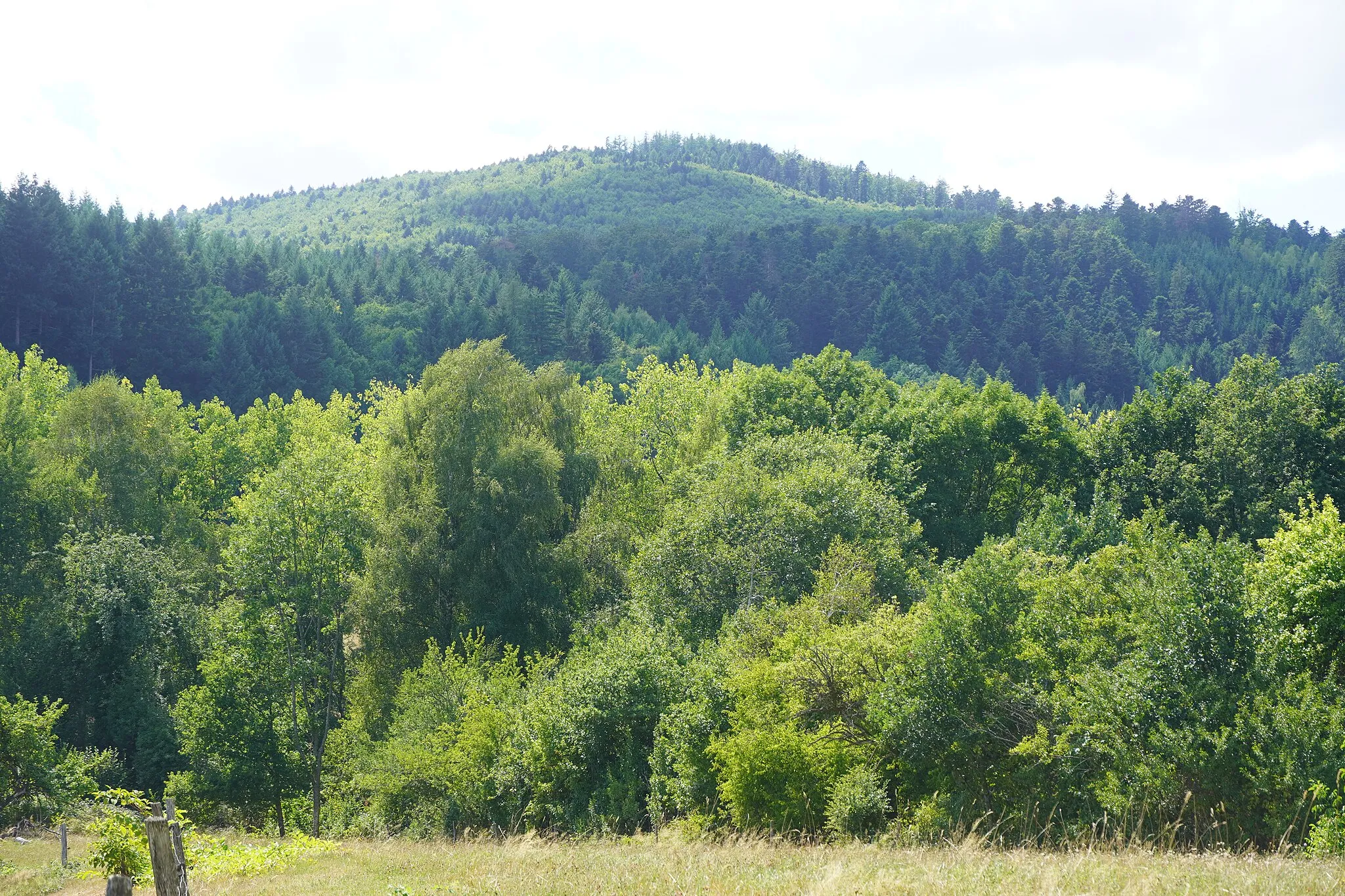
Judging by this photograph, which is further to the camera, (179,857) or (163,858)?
(179,857)

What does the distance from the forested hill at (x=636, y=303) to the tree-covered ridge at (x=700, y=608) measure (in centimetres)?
3179

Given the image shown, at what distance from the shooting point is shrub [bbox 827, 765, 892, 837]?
2219 centimetres

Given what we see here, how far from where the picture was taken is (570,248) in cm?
17000

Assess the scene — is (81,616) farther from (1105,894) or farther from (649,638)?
(1105,894)

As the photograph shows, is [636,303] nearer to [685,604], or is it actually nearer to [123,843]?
[685,604]

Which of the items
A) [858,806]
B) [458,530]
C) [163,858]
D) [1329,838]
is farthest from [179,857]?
[458,530]

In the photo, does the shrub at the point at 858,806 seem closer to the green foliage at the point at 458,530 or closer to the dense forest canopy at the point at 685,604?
the dense forest canopy at the point at 685,604

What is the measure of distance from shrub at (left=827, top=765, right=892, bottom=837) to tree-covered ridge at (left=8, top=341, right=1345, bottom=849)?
0.27 ft

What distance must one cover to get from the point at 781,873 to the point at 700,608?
79.4ft

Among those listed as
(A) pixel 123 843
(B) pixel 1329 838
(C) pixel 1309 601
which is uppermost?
(C) pixel 1309 601

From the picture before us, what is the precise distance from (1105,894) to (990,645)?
12897mm

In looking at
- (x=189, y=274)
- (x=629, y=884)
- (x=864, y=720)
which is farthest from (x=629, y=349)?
(x=629, y=884)

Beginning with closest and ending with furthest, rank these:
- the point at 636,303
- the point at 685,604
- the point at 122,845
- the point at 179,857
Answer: the point at 179,857
the point at 122,845
the point at 685,604
the point at 636,303

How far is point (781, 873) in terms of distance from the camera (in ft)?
43.9
